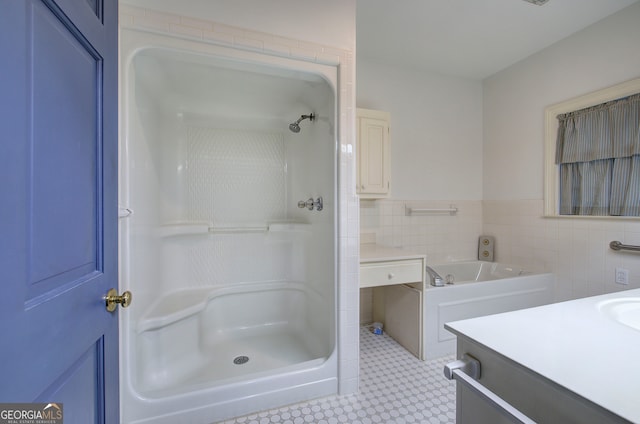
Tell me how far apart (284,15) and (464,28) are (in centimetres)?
168

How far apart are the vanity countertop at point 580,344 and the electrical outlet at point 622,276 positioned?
1692 millimetres

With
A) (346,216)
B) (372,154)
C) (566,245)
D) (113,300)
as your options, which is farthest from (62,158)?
(566,245)

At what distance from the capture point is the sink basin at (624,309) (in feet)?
2.60

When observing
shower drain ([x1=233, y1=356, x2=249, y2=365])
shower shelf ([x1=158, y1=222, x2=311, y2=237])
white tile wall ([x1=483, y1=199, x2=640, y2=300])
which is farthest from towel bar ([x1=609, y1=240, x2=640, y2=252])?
shower drain ([x1=233, y1=356, x2=249, y2=365])

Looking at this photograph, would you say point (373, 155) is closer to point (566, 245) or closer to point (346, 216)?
point (346, 216)

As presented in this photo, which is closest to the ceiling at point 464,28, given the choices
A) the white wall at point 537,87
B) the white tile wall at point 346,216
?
the white wall at point 537,87

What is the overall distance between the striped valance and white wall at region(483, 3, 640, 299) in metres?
0.18

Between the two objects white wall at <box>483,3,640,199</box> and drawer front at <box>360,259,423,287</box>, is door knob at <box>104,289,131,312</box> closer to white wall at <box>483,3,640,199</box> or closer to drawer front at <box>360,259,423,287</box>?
drawer front at <box>360,259,423,287</box>

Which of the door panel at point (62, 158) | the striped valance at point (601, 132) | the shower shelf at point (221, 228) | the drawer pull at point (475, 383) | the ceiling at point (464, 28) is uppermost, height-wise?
the ceiling at point (464, 28)

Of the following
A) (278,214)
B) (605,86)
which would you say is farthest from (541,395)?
(605,86)

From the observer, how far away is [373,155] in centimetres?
225

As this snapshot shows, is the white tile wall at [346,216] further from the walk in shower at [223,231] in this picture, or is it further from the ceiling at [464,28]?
the ceiling at [464,28]

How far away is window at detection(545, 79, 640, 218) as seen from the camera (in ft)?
6.39

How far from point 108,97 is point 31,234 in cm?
51
